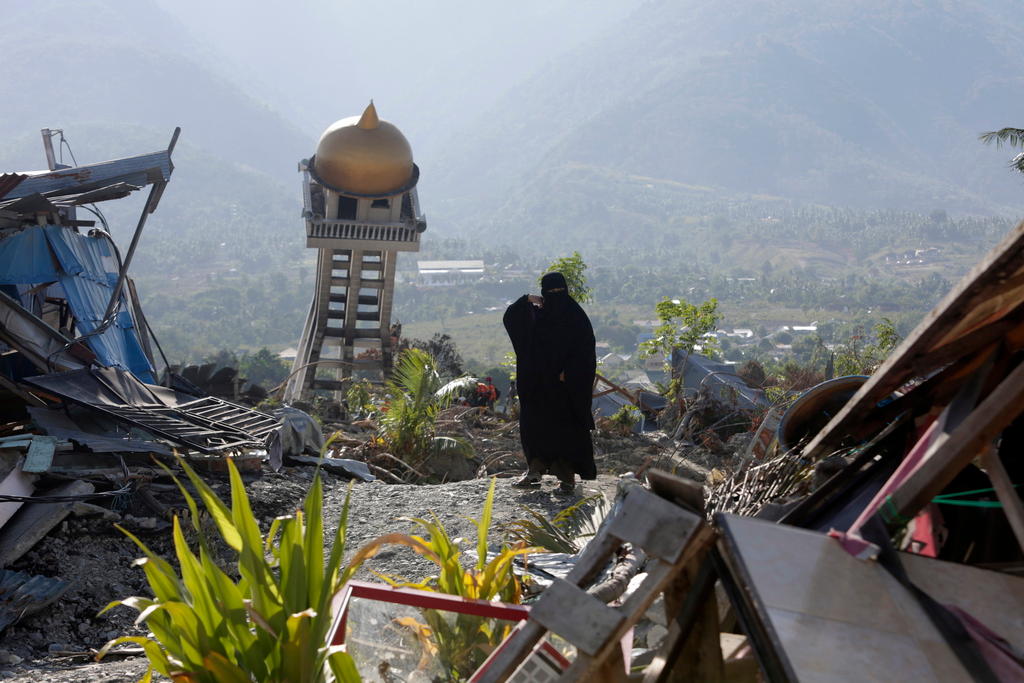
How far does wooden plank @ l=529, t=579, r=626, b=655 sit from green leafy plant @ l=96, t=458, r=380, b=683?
615 millimetres

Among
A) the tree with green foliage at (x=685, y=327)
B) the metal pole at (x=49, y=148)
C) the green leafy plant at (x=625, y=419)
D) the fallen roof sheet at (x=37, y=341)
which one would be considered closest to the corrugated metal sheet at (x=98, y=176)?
the metal pole at (x=49, y=148)

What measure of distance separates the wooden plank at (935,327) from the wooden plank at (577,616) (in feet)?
3.88

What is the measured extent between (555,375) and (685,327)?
7.41 metres

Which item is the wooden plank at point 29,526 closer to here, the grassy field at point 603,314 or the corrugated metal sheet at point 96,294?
the corrugated metal sheet at point 96,294

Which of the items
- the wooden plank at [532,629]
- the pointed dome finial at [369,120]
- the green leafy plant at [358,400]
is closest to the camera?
the wooden plank at [532,629]

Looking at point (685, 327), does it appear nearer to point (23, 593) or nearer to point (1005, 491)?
point (23, 593)

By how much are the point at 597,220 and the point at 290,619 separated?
635ft

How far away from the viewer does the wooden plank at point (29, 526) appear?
5242 mm

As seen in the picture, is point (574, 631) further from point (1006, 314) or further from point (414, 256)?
point (414, 256)

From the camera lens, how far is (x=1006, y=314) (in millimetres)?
2613

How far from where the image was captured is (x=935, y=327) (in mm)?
2521

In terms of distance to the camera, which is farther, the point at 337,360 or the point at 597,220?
the point at 597,220

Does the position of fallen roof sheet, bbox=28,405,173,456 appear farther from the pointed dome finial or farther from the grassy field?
the grassy field

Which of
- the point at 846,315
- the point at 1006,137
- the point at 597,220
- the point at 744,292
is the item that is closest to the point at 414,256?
the point at 597,220
